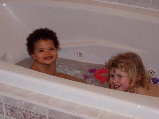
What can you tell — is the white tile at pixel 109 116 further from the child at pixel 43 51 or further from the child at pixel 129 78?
the child at pixel 43 51

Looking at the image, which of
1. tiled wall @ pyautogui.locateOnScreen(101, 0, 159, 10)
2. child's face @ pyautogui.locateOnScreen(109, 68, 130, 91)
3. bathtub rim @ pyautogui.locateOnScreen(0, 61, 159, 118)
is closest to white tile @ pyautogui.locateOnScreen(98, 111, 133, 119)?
bathtub rim @ pyautogui.locateOnScreen(0, 61, 159, 118)

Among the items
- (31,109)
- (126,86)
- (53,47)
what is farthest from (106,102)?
(53,47)

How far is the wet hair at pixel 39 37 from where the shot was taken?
1.68 metres

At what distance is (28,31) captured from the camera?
1880mm

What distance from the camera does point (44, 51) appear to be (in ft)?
5.44

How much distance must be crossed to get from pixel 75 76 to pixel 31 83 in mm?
733

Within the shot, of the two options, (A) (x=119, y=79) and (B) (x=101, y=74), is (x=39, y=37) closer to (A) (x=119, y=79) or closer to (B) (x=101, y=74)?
(B) (x=101, y=74)

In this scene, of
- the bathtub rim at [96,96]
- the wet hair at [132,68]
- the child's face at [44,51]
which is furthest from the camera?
the child's face at [44,51]

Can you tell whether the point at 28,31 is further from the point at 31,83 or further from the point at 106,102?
the point at 106,102

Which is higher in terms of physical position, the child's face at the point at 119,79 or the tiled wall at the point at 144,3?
A: the tiled wall at the point at 144,3

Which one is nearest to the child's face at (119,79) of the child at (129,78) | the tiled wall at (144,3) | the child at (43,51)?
Answer: the child at (129,78)

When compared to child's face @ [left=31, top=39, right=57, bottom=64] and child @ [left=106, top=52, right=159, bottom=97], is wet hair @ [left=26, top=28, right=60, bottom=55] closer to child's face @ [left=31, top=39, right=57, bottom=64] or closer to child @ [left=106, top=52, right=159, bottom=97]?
child's face @ [left=31, top=39, right=57, bottom=64]

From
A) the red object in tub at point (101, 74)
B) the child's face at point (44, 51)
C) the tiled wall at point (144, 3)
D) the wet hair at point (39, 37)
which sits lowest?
the red object in tub at point (101, 74)

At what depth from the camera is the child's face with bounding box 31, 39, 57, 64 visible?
5.43ft
